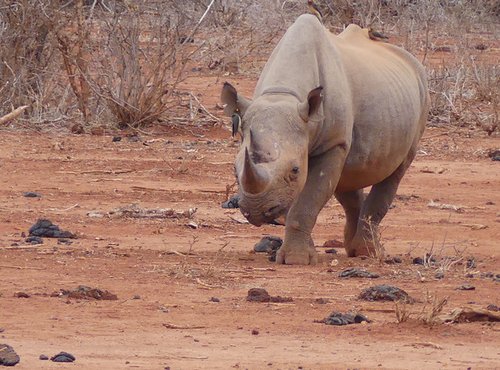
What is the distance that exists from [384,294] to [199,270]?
1.40 meters

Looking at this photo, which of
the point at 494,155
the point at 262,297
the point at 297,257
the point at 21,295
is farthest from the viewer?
the point at 494,155

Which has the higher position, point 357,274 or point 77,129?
point 357,274

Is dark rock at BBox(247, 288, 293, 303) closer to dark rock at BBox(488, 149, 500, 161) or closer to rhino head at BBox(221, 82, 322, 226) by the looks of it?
rhino head at BBox(221, 82, 322, 226)

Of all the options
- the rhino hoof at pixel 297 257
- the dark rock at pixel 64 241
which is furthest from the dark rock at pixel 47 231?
the rhino hoof at pixel 297 257

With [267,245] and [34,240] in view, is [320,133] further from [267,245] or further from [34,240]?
[34,240]

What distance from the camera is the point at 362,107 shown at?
404 inches

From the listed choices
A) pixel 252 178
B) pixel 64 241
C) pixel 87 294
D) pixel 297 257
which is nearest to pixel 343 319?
pixel 87 294

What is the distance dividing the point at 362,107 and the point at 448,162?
5.97m

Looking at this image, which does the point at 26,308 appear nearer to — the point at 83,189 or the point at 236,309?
the point at 236,309

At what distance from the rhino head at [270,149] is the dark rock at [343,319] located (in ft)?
4.67

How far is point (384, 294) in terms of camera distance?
27.1ft

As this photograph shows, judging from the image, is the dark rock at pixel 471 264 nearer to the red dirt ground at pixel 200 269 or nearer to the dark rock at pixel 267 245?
the red dirt ground at pixel 200 269

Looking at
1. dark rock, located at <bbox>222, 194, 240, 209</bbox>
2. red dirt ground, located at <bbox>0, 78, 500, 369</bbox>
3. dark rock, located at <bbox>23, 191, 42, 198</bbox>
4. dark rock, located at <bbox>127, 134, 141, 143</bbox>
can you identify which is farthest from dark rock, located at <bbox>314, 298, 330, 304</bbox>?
dark rock, located at <bbox>127, 134, 141, 143</bbox>

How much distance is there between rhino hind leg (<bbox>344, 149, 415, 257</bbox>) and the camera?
10.8 meters
